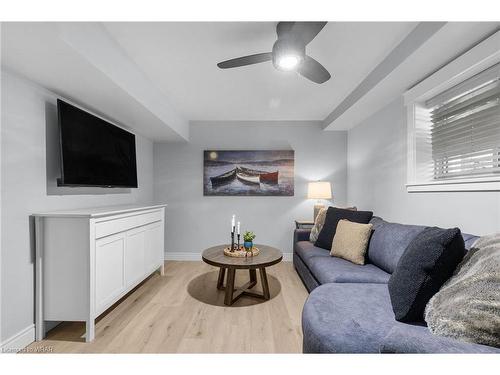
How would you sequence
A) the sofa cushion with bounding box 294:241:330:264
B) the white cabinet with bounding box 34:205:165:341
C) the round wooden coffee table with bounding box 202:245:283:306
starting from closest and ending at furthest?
the white cabinet with bounding box 34:205:165:341 < the round wooden coffee table with bounding box 202:245:283:306 < the sofa cushion with bounding box 294:241:330:264

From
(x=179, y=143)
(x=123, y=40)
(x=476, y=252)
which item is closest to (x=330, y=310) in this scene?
(x=476, y=252)

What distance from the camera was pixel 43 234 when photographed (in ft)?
6.06

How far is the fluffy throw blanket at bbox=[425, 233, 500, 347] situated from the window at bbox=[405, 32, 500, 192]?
742 mm

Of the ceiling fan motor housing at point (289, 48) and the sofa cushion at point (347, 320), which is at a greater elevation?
the ceiling fan motor housing at point (289, 48)

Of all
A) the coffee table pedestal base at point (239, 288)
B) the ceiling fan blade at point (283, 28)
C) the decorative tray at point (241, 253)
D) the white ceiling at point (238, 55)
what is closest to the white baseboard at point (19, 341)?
the coffee table pedestal base at point (239, 288)

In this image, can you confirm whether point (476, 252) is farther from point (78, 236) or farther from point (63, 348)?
point (63, 348)

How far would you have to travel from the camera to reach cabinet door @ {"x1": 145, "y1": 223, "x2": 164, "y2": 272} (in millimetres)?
2875

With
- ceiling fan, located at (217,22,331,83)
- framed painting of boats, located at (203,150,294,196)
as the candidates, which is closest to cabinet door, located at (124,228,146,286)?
framed painting of boats, located at (203,150,294,196)

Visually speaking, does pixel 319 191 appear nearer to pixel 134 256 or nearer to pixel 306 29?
pixel 306 29

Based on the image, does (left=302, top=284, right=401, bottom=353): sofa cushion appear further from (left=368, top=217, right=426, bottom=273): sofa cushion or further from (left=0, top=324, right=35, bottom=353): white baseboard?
(left=0, top=324, right=35, bottom=353): white baseboard

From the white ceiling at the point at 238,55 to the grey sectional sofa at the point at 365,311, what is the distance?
1.55m

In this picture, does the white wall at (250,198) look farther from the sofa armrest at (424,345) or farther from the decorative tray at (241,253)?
the sofa armrest at (424,345)

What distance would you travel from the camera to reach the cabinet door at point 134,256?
2379 millimetres
